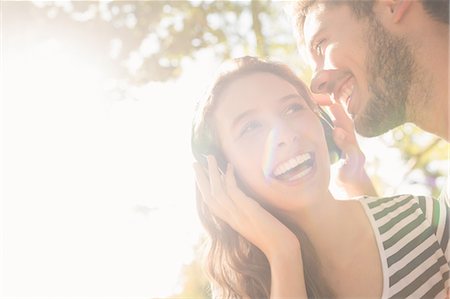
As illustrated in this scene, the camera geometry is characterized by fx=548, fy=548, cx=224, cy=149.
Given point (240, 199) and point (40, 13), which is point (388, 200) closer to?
point (240, 199)

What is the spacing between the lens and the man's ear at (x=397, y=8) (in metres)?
3.01

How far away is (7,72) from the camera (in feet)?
21.7

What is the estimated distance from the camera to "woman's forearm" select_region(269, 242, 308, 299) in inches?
Answer: 117

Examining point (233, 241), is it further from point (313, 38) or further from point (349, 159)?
point (313, 38)

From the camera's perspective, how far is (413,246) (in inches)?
130

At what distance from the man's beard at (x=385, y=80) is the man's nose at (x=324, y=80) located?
0.24 m

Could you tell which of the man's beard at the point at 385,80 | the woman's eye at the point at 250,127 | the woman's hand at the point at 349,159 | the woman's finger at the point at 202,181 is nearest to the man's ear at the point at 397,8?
the man's beard at the point at 385,80

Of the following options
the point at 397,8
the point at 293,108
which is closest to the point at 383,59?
the point at 397,8

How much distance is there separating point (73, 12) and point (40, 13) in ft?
1.32

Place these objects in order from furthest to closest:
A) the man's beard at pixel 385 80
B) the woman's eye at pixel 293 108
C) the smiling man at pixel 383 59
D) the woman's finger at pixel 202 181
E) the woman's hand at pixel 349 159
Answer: the woman's hand at pixel 349 159 < the woman's finger at pixel 202 181 < the woman's eye at pixel 293 108 < the man's beard at pixel 385 80 < the smiling man at pixel 383 59

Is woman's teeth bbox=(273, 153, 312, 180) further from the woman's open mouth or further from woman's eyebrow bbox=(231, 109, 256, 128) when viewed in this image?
woman's eyebrow bbox=(231, 109, 256, 128)

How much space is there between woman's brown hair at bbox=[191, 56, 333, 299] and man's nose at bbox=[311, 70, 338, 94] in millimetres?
329

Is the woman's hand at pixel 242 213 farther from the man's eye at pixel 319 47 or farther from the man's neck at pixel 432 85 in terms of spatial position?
the man's neck at pixel 432 85

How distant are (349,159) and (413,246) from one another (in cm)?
91
